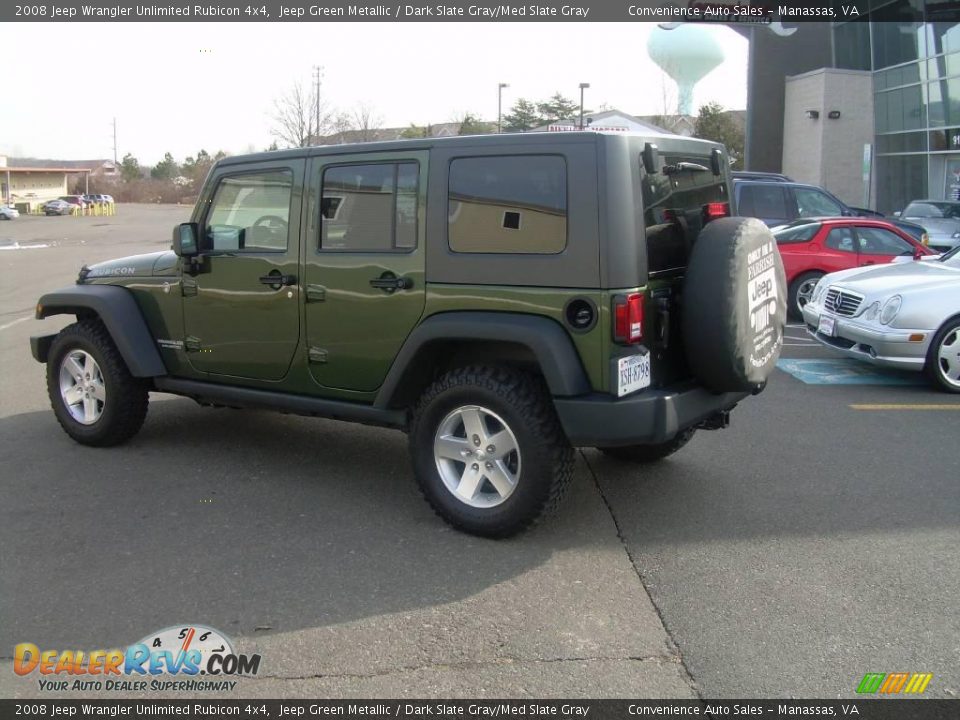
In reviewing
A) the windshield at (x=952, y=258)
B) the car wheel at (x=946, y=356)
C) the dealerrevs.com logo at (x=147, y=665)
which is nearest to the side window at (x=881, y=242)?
the windshield at (x=952, y=258)

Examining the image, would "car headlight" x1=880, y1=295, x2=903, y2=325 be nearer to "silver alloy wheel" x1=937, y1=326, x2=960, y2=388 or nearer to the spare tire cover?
"silver alloy wheel" x1=937, y1=326, x2=960, y2=388

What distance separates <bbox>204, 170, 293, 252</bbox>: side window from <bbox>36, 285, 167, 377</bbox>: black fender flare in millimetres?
806

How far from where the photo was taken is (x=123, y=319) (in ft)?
19.5

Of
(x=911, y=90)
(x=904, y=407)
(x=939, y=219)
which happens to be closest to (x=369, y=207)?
(x=904, y=407)

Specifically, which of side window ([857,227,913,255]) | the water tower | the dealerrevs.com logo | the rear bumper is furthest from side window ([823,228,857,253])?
the water tower

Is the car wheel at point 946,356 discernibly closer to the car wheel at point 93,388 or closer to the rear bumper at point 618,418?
the rear bumper at point 618,418

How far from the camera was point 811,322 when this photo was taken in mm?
9188

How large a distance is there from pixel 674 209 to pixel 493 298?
43.1 inches

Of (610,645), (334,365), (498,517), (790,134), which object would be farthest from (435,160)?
(790,134)

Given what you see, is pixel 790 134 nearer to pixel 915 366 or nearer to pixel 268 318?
pixel 915 366

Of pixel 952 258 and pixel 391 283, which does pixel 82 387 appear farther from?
pixel 952 258

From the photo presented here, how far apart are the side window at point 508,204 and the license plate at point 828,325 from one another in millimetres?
5213

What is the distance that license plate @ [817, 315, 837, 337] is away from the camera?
859 cm

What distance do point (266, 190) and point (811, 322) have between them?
599cm
